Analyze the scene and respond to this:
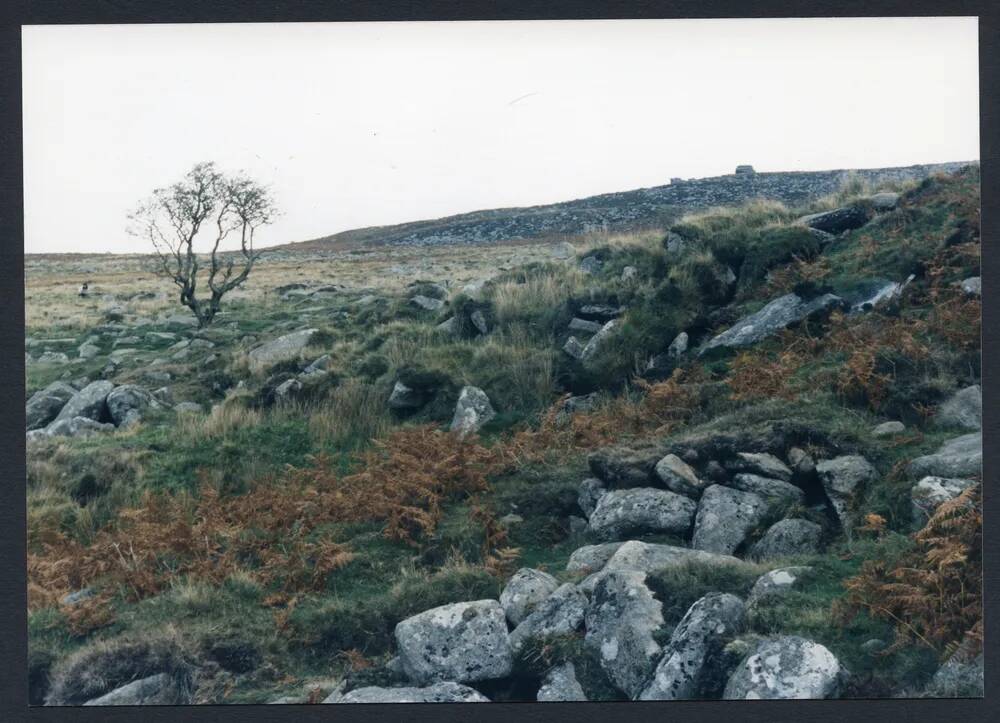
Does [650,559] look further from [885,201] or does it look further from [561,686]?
[885,201]

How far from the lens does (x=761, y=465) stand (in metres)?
8.32

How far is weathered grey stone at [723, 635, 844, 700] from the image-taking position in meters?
6.99

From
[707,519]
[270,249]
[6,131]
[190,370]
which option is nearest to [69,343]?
[190,370]

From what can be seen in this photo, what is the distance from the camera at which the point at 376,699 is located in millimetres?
7480

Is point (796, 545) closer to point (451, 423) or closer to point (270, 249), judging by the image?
point (451, 423)

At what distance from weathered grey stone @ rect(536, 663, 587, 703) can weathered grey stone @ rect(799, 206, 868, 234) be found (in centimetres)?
701

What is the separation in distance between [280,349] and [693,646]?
7.49 metres

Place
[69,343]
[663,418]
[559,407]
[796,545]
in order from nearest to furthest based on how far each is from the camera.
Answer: [796,545] < [663,418] < [559,407] < [69,343]

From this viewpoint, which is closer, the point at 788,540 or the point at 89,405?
the point at 788,540

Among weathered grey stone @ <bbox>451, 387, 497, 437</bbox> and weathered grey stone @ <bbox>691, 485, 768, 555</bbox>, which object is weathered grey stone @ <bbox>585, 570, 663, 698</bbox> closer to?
weathered grey stone @ <bbox>691, 485, 768, 555</bbox>

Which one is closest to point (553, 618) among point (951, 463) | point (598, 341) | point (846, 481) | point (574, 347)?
point (846, 481)

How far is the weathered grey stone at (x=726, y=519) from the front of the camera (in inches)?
314

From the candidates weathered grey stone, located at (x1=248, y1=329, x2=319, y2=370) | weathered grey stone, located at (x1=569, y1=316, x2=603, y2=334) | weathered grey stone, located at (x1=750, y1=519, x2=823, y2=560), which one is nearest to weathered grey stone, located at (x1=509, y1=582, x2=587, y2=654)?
weathered grey stone, located at (x1=750, y1=519, x2=823, y2=560)

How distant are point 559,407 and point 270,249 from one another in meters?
6.28
